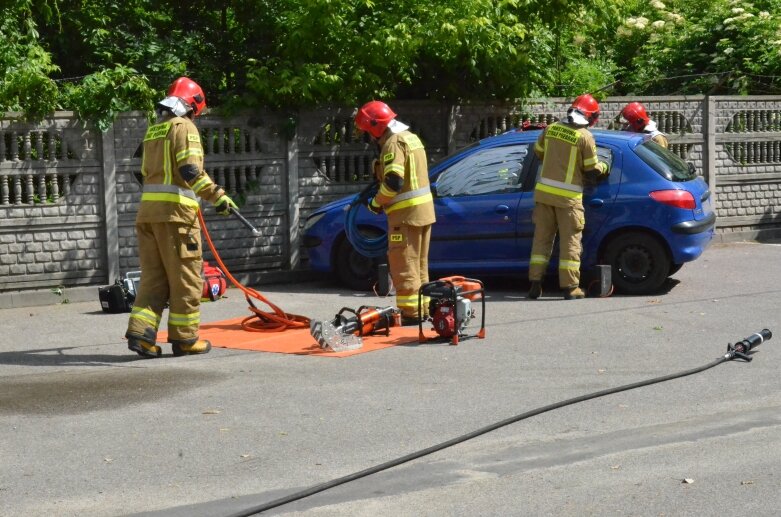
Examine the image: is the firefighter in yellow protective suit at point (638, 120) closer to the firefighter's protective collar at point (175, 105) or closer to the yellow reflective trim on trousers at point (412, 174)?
the yellow reflective trim on trousers at point (412, 174)

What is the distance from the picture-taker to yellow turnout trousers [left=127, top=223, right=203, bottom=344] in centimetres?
955

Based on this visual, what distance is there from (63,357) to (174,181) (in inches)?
63.9

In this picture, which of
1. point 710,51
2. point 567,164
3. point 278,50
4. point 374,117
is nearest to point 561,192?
point 567,164

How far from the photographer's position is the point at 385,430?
721 centimetres

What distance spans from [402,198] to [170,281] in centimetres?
218

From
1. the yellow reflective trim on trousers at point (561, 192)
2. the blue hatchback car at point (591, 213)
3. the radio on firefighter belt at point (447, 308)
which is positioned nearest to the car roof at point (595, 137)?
the blue hatchback car at point (591, 213)

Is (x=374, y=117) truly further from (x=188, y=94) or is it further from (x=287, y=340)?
(x=287, y=340)

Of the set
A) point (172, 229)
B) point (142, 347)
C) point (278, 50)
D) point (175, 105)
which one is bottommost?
point (142, 347)

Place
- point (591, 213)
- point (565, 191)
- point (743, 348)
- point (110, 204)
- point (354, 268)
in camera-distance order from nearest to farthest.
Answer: point (743, 348)
point (565, 191)
point (591, 213)
point (110, 204)
point (354, 268)

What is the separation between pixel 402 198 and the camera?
35.0 ft

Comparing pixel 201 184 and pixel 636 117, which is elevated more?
pixel 636 117

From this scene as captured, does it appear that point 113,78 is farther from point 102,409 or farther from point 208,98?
point 102,409

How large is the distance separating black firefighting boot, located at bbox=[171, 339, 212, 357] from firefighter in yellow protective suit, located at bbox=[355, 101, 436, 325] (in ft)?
5.94

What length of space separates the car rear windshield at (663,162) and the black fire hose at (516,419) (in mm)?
2994
